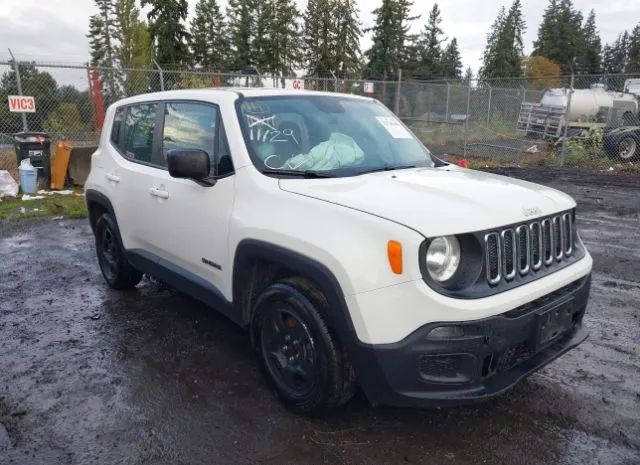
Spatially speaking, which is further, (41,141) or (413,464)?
(41,141)

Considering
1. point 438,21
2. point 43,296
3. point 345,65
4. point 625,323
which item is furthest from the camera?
point 438,21

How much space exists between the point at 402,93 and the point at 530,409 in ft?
57.6

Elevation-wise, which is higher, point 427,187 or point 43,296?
point 427,187

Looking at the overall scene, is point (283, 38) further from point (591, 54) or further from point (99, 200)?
point (591, 54)

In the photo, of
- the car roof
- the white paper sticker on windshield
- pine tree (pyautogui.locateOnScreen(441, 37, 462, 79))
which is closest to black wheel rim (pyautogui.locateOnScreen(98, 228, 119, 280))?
the car roof

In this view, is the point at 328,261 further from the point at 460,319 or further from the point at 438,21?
the point at 438,21

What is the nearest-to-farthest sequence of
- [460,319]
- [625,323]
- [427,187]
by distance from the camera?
[460,319], [427,187], [625,323]

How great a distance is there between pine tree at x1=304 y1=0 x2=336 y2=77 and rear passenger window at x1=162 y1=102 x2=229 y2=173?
1862 inches

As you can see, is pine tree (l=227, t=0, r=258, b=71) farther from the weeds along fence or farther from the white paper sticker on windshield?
the white paper sticker on windshield

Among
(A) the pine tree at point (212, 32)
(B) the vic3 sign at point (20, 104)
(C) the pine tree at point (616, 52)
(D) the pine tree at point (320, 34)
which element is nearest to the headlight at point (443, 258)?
(B) the vic3 sign at point (20, 104)

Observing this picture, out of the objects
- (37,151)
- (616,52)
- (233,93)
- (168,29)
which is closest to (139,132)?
(233,93)

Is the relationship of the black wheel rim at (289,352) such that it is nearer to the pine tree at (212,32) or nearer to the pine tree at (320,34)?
the pine tree at (320,34)

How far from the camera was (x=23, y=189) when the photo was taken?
985 cm

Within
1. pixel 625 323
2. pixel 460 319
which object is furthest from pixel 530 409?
pixel 625 323
